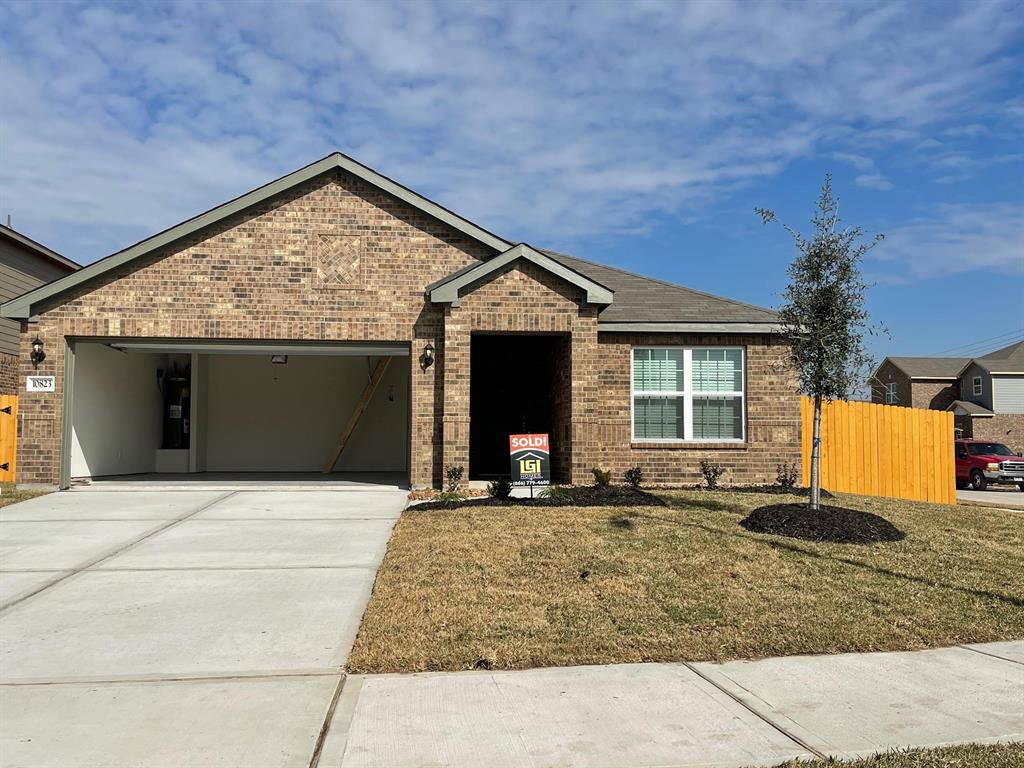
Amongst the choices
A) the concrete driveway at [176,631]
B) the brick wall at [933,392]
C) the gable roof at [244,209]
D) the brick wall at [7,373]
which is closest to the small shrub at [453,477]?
the concrete driveway at [176,631]

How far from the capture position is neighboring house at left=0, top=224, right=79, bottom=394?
70.6ft

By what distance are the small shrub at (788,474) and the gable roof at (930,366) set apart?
129 ft

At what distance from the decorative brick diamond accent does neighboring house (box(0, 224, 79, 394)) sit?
37.0 ft

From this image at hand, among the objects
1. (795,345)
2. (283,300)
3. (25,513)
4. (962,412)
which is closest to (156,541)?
(25,513)

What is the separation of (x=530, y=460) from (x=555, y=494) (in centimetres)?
65

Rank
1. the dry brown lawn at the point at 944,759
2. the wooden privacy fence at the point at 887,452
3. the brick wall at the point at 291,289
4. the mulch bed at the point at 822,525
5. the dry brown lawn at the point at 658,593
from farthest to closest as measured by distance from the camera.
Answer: the wooden privacy fence at the point at 887,452, the brick wall at the point at 291,289, the mulch bed at the point at 822,525, the dry brown lawn at the point at 658,593, the dry brown lawn at the point at 944,759

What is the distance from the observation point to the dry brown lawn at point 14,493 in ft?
41.1

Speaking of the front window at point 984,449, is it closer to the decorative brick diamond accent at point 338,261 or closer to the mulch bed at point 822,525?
the mulch bed at point 822,525

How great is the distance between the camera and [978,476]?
1077 inches

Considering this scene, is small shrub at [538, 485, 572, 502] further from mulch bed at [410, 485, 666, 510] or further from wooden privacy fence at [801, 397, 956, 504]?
wooden privacy fence at [801, 397, 956, 504]

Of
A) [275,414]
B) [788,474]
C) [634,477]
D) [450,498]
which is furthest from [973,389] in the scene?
[450,498]

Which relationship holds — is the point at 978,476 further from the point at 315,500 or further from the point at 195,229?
the point at 195,229

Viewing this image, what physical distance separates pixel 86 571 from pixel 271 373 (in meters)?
11.9

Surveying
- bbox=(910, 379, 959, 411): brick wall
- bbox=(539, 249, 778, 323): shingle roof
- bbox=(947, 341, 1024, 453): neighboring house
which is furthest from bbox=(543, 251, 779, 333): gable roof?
bbox=(910, 379, 959, 411): brick wall
